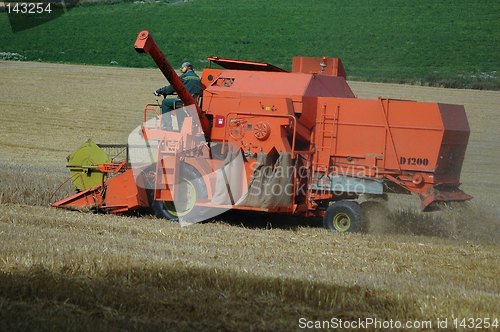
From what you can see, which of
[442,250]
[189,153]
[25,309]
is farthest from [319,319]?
[189,153]

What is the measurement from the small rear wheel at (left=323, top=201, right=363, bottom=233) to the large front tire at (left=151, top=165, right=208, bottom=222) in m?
1.95

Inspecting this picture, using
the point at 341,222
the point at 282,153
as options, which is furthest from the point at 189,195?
the point at 341,222

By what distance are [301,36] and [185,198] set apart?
3429 centimetres

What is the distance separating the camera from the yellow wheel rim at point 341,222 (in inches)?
317

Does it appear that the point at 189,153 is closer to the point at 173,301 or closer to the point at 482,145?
the point at 173,301

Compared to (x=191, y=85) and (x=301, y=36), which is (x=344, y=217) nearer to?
(x=191, y=85)

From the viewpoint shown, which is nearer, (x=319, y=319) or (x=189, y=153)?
(x=319, y=319)

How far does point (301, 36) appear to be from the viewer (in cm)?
4100

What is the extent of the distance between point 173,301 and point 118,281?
0.67 m

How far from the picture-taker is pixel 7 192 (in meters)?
9.58

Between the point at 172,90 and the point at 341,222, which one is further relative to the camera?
the point at 172,90

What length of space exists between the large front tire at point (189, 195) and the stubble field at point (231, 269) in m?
0.34

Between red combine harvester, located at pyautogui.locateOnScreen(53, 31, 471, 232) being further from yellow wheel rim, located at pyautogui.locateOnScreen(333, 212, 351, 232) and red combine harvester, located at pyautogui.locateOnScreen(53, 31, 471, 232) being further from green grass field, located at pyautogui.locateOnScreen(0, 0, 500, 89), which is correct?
green grass field, located at pyautogui.locateOnScreen(0, 0, 500, 89)

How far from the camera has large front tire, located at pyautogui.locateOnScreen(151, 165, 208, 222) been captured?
853 cm
